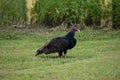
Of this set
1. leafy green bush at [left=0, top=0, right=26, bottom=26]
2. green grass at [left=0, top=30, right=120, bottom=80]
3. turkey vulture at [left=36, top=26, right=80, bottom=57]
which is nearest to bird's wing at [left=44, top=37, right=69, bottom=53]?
turkey vulture at [left=36, top=26, right=80, bottom=57]

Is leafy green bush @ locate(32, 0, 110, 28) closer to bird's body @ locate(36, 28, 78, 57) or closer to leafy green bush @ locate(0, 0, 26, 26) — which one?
leafy green bush @ locate(0, 0, 26, 26)

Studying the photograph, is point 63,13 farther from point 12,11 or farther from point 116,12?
point 12,11

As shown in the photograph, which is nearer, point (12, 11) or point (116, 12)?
point (116, 12)

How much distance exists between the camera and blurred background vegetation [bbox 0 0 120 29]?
20.2 metres

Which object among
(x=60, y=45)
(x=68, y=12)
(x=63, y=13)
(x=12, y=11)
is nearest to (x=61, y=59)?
(x=60, y=45)

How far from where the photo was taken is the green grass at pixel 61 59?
10.9m

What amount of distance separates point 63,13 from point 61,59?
751 centimetres

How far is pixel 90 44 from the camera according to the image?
16.6 m

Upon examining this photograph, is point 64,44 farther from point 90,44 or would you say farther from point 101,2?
point 101,2

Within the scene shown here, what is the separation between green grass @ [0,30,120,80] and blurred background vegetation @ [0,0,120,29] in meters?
0.94

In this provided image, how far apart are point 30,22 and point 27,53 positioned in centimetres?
681

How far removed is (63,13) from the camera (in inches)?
819

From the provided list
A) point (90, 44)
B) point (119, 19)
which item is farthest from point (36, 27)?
point (90, 44)

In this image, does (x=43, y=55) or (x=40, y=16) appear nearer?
(x=43, y=55)
